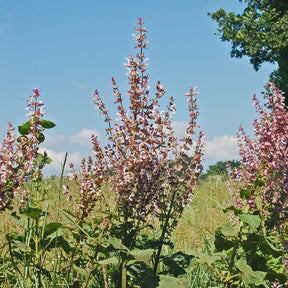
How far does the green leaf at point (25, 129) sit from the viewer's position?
2758mm

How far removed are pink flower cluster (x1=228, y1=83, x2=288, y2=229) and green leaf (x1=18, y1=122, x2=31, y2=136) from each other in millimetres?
1885

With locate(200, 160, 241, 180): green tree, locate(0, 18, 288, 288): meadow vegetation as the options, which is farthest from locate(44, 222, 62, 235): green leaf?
locate(200, 160, 241, 180): green tree

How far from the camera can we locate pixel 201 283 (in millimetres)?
3971

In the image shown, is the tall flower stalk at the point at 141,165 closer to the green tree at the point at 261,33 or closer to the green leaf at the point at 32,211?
the green leaf at the point at 32,211

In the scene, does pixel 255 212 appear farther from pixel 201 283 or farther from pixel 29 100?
pixel 29 100

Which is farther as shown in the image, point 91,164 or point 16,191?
point 91,164

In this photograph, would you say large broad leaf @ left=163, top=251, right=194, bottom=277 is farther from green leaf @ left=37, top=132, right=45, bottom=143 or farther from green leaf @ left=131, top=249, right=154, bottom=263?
green leaf @ left=37, top=132, right=45, bottom=143

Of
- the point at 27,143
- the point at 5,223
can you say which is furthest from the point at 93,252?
the point at 5,223

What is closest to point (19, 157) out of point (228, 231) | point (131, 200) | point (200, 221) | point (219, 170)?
point (131, 200)

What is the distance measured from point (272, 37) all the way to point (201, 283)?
47.7 ft

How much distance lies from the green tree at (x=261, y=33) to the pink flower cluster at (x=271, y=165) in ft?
45.4

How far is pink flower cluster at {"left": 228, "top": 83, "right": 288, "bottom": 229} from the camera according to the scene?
3.35 metres

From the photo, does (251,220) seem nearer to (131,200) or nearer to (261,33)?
(131,200)

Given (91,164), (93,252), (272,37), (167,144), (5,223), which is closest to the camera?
(93,252)
